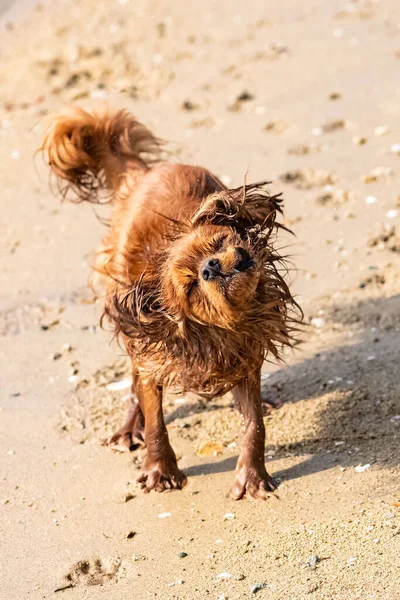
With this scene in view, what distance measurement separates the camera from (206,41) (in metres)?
10.5

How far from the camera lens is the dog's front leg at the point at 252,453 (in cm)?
450

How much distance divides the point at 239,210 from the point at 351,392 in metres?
1.41

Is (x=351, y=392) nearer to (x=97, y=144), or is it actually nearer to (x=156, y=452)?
(x=156, y=452)

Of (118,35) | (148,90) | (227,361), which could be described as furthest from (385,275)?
(118,35)

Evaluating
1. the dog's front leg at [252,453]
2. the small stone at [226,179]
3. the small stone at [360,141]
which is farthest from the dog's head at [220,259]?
the small stone at [360,141]

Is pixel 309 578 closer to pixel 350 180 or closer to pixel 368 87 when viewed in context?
pixel 350 180

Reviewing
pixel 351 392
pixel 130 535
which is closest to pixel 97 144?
pixel 351 392

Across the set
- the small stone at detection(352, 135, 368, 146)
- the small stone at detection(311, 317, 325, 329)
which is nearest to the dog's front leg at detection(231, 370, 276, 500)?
the small stone at detection(311, 317, 325, 329)

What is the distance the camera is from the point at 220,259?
385cm

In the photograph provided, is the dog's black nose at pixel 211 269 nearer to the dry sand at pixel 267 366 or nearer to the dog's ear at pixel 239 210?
the dog's ear at pixel 239 210

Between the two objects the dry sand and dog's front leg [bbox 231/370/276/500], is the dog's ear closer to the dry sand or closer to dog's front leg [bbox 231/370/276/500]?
dog's front leg [bbox 231/370/276/500]

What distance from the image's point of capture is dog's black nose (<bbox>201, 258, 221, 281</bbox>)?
12.5 feet

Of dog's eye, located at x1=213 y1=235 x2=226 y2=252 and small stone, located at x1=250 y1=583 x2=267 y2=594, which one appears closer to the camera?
small stone, located at x1=250 y1=583 x2=267 y2=594

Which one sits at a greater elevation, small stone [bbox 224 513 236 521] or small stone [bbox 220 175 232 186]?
small stone [bbox 220 175 232 186]
